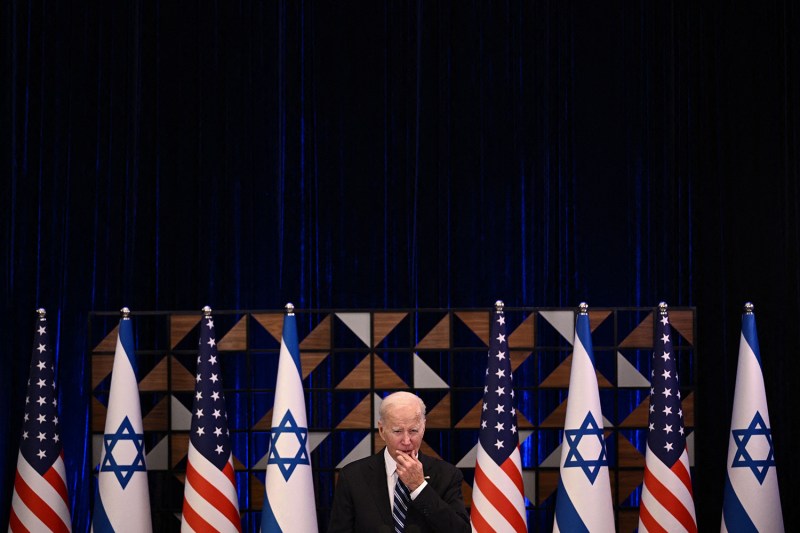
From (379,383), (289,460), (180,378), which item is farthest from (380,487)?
(180,378)

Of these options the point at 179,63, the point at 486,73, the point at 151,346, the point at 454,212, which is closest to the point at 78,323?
the point at 151,346

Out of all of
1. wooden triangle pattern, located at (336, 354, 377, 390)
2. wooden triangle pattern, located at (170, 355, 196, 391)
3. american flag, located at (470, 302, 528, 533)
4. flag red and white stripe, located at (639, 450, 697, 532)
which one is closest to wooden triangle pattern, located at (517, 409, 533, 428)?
american flag, located at (470, 302, 528, 533)

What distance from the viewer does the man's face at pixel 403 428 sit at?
348 centimetres

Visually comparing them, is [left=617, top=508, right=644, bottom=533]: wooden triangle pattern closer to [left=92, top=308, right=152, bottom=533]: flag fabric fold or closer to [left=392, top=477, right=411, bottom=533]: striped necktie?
[left=392, top=477, right=411, bottom=533]: striped necktie

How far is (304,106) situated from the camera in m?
6.11

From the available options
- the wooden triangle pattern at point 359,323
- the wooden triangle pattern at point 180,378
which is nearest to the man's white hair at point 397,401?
the wooden triangle pattern at point 359,323

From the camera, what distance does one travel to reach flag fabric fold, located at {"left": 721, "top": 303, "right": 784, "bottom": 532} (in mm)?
4887

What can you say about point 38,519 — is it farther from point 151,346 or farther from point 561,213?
point 561,213

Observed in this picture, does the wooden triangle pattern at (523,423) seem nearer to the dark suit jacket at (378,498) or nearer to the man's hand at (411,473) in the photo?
the dark suit jacket at (378,498)

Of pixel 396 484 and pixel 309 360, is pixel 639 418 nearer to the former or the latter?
pixel 309 360

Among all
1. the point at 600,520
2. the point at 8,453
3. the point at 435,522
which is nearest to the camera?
the point at 435,522

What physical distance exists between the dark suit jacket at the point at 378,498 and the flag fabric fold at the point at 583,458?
1.46 m

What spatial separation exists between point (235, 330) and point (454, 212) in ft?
5.18

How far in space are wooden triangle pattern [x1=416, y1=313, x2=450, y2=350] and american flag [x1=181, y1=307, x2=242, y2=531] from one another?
1060 millimetres
